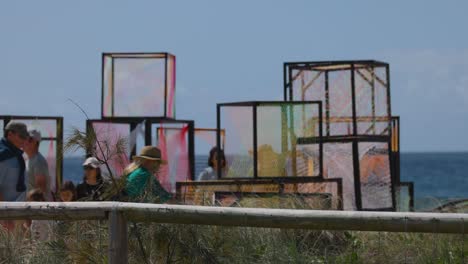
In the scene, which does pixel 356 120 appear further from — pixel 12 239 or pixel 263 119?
pixel 12 239

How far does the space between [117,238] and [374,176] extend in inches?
323

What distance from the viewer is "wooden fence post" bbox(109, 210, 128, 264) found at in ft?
15.1

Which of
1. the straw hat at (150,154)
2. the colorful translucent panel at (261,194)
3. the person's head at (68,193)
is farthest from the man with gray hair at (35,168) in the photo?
the straw hat at (150,154)

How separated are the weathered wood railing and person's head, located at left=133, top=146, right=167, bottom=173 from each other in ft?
4.77

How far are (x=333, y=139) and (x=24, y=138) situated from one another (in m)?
5.28

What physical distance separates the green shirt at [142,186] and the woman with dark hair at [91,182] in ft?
0.54

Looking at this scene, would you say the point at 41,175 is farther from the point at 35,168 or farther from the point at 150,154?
the point at 150,154

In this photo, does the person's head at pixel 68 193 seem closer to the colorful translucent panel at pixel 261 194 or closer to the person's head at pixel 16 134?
the colorful translucent panel at pixel 261 194

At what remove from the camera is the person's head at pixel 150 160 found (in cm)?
653

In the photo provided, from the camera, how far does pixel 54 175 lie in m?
12.0

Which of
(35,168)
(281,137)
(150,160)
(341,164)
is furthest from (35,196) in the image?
(341,164)

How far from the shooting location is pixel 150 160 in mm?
6703

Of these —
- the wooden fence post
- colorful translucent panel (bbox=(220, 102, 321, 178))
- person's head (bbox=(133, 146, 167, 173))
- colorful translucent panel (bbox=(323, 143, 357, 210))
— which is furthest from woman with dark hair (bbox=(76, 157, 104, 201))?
colorful translucent panel (bbox=(323, 143, 357, 210))

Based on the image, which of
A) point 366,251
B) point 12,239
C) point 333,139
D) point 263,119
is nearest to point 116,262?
point 12,239
